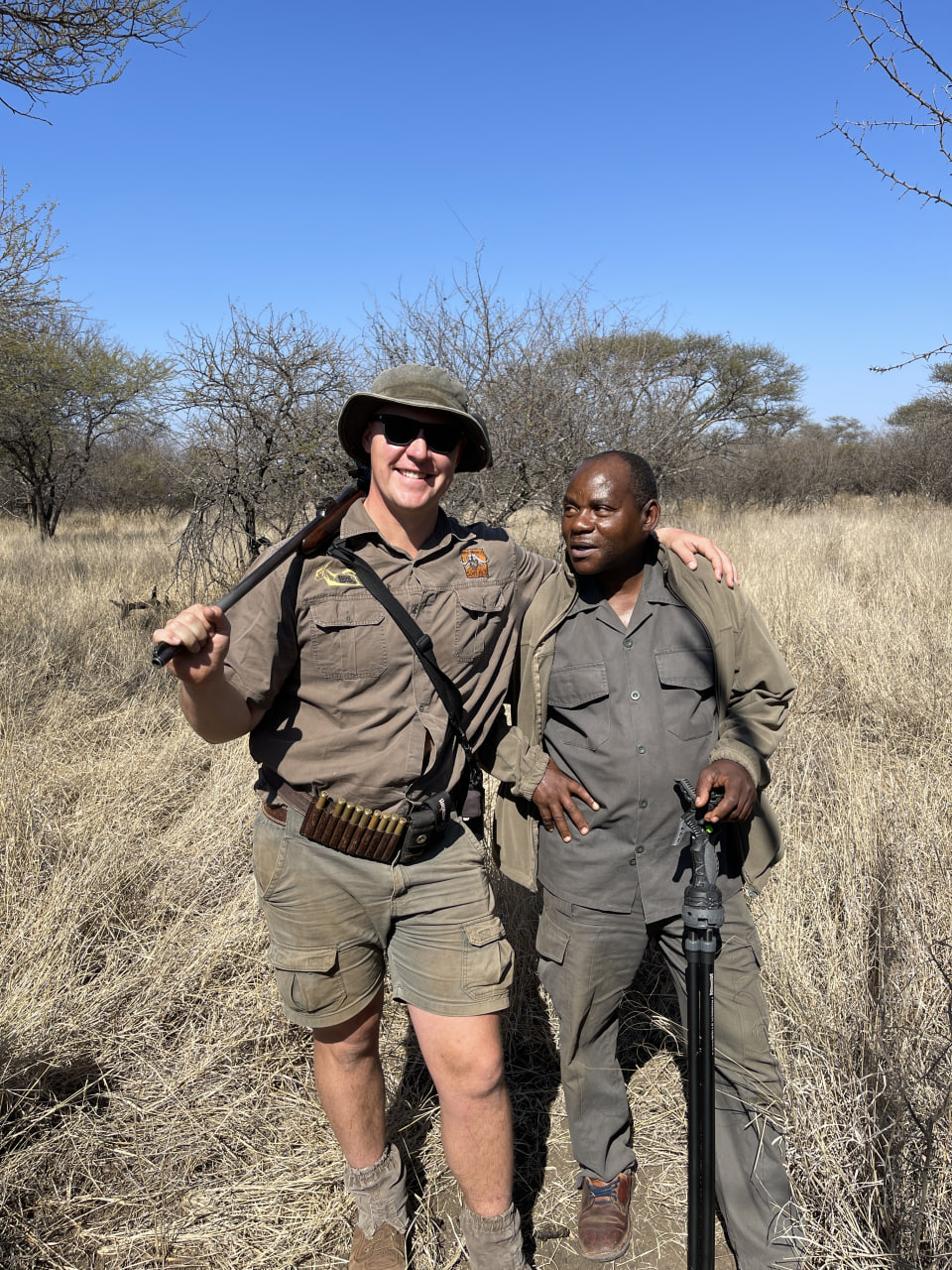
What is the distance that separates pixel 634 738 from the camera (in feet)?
7.02

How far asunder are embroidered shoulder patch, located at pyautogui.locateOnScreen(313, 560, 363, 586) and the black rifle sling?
1cm

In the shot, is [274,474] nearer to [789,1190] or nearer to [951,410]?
[789,1190]

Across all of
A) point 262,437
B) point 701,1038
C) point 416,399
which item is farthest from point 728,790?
point 262,437

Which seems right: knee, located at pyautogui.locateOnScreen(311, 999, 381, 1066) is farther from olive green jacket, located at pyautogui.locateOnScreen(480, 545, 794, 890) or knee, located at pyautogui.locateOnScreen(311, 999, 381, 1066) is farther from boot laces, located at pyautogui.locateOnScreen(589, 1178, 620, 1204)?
boot laces, located at pyautogui.locateOnScreen(589, 1178, 620, 1204)

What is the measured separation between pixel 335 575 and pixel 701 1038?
1293mm

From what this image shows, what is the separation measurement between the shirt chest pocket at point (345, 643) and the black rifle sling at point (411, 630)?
6cm

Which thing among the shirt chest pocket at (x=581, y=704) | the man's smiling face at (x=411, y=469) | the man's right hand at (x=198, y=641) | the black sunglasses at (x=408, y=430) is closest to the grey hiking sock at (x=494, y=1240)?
the shirt chest pocket at (x=581, y=704)

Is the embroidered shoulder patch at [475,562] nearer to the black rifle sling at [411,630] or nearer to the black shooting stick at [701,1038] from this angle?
the black rifle sling at [411,630]

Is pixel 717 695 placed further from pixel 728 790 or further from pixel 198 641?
pixel 198 641

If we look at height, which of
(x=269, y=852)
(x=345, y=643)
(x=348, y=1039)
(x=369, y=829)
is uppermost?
(x=345, y=643)

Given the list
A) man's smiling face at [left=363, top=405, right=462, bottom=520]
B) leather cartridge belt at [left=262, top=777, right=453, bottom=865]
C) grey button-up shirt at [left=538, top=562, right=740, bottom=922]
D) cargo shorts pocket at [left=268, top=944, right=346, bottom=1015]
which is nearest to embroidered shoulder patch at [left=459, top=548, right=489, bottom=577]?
man's smiling face at [left=363, top=405, right=462, bottom=520]

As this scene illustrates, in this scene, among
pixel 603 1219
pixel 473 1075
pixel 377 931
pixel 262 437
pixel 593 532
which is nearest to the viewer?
pixel 473 1075

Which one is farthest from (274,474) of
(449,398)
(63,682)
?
(449,398)

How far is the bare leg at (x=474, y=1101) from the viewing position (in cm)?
192
